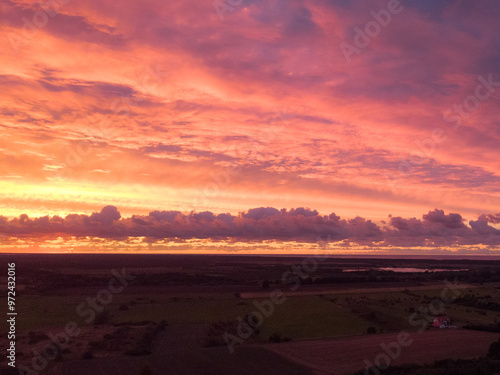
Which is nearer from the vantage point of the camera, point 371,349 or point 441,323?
point 371,349

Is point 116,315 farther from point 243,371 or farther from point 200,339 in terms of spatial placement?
point 243,371

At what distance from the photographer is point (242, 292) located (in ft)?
335

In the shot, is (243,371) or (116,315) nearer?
(243,371)

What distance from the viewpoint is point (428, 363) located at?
39.8 metres

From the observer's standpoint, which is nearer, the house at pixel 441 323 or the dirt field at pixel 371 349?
the dirt field at pixel 371 349

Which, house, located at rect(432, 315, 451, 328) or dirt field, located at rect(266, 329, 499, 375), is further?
house, located at rect(432, 315, 451, 328)

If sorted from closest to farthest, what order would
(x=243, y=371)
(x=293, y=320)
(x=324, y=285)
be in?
(x=243, y=371) < (x=293, y=320) < (x=324, y=285)

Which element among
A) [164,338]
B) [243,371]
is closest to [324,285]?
[164,338]

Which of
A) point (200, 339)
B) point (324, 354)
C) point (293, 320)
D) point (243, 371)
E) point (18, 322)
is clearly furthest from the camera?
point (293, 320)

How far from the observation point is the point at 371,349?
1818 inches

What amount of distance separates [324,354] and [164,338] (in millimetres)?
19280

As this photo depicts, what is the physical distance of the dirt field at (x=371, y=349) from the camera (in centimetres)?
4082

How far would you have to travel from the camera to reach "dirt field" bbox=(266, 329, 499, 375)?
134 ft

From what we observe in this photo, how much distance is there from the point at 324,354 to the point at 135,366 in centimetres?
1940
